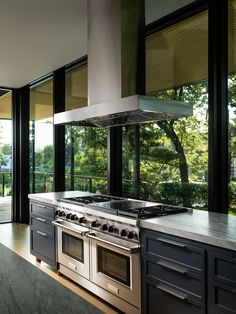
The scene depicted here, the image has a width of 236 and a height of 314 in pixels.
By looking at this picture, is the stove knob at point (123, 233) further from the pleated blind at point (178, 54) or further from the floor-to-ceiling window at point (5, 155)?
the floor-to-ceiling window at point (5, 155)

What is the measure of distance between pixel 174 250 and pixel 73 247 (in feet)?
4.75

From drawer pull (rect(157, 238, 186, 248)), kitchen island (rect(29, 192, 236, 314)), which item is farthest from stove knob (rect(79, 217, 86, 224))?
drawer pull (rect(157, 238, 186, 248))

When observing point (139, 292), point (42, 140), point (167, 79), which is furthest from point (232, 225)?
point (42, 140)

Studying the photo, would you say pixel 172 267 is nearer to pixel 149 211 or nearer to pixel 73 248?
pixel 149 211

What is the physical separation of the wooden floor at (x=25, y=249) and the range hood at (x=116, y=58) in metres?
1.70

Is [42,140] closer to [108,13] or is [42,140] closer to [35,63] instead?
[35,63]

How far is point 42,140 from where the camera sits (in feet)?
20.2

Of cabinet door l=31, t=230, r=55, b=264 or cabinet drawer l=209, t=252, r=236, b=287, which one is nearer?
cabinet drawer l=209, t=252, r=236, b=287

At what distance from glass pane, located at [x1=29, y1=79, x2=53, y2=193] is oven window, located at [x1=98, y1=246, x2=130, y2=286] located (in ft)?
9.65

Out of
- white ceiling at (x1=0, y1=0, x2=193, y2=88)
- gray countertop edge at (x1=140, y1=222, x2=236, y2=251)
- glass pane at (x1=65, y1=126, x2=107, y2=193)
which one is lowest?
gray countertop edge at (x1=140, y1=222, x2=236, y2=251)

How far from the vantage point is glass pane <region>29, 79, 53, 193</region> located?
19.3 feet

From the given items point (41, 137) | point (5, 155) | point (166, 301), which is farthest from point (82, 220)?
point (5, 155)

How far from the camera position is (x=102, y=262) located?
3.03m

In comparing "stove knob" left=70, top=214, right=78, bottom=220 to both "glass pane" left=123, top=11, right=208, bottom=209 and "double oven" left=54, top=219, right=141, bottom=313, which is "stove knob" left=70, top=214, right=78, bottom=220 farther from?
"glass pane" left=123, top=11, right=208, bottom=209
